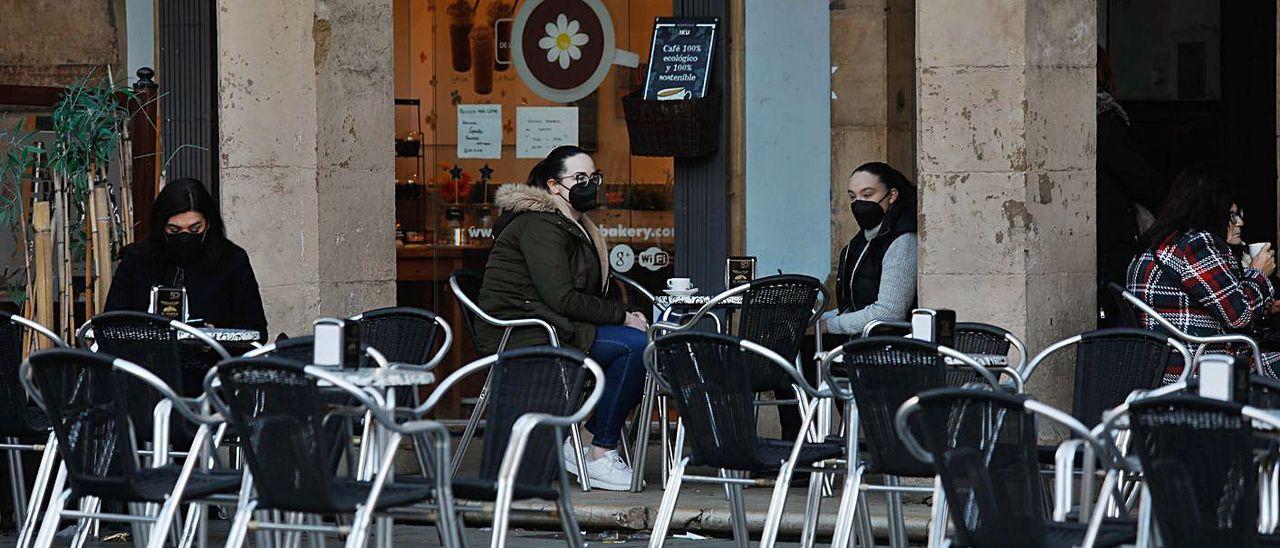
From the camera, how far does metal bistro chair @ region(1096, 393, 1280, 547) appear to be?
4098mm

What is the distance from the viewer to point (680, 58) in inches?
386

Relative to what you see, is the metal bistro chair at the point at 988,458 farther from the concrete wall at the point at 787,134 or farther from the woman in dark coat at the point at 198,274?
the concrete wall at the point at 787,134

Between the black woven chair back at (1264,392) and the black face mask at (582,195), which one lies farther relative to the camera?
the black face mask at (582,195)

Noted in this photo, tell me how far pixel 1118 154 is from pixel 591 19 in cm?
301

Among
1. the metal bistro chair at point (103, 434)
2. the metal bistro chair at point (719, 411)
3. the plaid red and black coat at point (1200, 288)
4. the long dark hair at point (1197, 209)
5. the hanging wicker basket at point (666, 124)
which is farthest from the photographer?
the hanging wicker basket at point (666, 124)

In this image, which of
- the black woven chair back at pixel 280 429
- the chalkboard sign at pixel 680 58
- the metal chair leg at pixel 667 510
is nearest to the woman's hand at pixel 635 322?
the chalkboard sign at pixel 680 58

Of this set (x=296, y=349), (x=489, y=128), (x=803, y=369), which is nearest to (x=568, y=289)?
(x=803, y=369)

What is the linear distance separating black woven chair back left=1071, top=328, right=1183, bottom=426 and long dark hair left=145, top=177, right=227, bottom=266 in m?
3.28

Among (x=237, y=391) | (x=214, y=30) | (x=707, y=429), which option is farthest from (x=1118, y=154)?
(x=237, y=391)

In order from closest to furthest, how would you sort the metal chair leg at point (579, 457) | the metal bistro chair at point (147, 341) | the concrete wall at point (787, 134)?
the metal bistro chair at point (147, 341)
the metal chair leg at point (579, 457)
the concrete wall at point (787, 134)

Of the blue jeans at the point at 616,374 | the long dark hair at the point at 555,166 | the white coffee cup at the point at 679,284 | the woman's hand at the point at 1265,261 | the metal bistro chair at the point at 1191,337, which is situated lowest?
the blue jeans at the point at 616,374

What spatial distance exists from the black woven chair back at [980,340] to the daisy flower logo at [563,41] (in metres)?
4.06

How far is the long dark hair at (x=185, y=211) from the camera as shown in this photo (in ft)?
24.9

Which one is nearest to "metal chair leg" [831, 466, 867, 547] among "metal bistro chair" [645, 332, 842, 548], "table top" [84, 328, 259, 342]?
"metal bistro chair" [645, 332, 842, 548]
